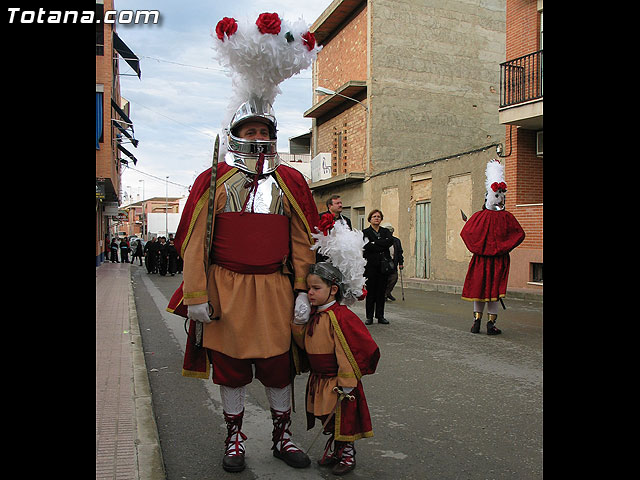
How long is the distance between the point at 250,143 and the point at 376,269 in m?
5.99

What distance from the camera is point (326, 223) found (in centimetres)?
370

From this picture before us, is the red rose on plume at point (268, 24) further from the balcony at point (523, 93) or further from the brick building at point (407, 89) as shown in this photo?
the brick building at point (407, 89)

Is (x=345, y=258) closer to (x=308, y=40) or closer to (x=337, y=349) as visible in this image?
(x=337, y=349)

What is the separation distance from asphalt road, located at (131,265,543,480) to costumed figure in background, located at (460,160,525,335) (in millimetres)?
630

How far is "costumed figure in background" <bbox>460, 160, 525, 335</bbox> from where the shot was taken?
327 inches

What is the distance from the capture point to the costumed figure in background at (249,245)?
3447mm

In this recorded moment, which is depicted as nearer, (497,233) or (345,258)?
(345,258)

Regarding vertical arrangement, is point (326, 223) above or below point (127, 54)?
below

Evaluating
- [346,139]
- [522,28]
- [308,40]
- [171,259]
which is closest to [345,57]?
[346,139]

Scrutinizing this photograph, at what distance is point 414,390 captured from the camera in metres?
5.47
